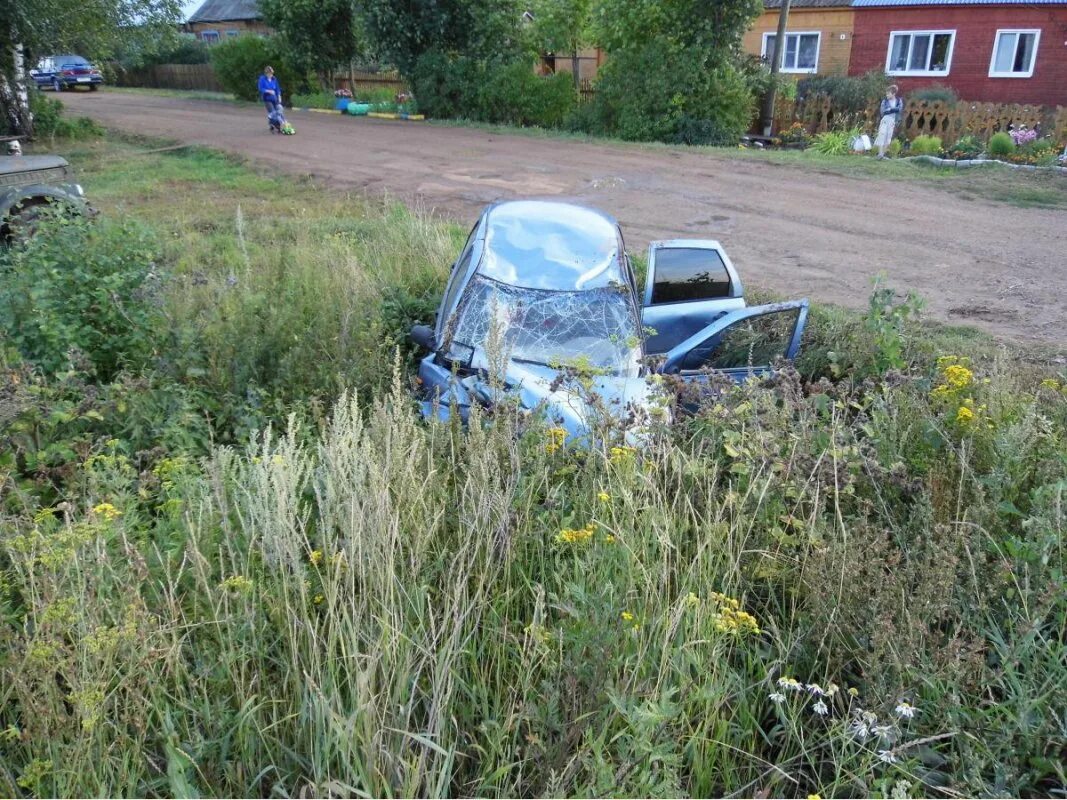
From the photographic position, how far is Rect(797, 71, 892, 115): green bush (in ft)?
76.6

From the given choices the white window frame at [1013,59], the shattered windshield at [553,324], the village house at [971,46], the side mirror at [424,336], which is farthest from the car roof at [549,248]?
the white window frame at [1013,59]

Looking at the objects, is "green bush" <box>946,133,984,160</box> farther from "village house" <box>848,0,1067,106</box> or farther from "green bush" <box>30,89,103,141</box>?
"green bush" <box>30,89,103,141</box>

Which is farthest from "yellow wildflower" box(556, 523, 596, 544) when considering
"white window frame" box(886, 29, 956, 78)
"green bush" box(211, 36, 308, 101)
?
"green bush" box(211, 36, 308, 101)

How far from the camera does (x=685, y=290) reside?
7160 mm

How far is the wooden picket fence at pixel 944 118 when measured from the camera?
19.7 m

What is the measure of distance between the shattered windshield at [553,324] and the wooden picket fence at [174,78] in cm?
3938

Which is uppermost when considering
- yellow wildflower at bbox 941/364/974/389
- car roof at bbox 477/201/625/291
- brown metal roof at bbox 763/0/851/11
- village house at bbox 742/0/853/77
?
brown metal roof at bbox 763/0/851/11

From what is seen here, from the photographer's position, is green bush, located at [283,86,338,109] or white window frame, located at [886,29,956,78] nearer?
white window frame, located at [886,29,956,78]

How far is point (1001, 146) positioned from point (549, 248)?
54.2 feet

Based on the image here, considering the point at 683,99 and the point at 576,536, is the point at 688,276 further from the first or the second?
the point at 683,99

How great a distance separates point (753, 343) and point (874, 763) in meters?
3.67

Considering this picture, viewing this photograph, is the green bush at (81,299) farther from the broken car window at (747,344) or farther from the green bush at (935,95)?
the green bush at (935,95)

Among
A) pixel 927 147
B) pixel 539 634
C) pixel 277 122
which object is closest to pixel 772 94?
pixel 927 147

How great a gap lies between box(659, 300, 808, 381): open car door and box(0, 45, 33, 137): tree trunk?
770 inches
